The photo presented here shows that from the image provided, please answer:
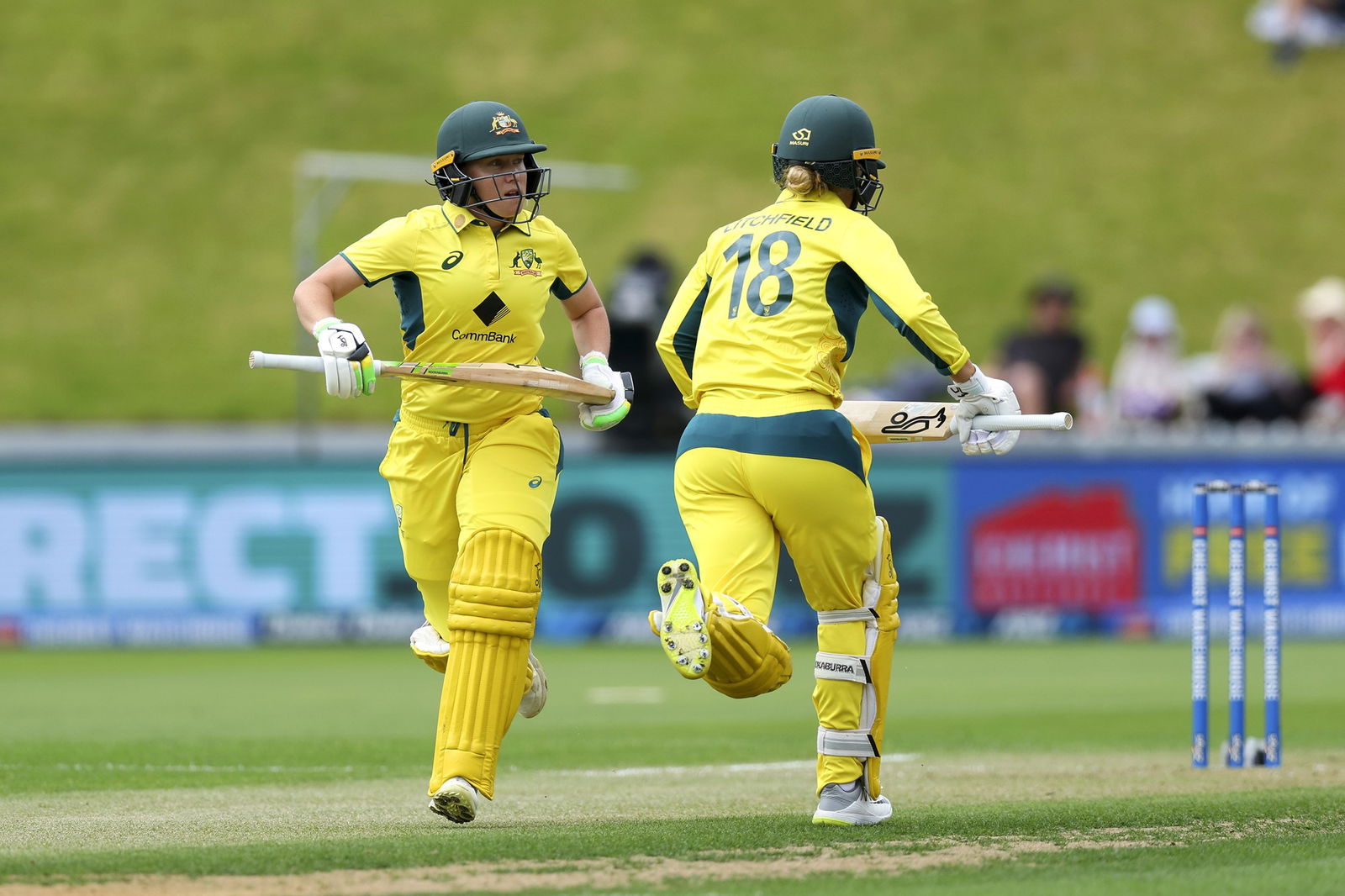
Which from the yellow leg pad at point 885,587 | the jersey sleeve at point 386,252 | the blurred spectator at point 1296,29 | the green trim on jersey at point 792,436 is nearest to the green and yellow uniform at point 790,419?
the green trim on jersey at point 792,436

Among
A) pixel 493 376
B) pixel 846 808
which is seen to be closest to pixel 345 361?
pixel 493 376

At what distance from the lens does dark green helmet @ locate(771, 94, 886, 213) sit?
6.46 m

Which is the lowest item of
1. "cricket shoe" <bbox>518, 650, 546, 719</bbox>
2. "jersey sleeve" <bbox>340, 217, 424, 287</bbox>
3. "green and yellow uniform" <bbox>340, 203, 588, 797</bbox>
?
"cricket shoe" <bbox>518, 650, 546, 719</bbox>

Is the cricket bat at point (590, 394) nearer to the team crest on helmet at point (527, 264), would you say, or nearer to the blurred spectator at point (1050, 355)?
the team crest on helmet at point (527, 264)

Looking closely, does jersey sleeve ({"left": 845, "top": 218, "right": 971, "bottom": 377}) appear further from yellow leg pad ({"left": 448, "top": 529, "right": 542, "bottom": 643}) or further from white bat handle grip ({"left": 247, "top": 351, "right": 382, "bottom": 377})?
white bat handle grip ({"left": 247, "top": 351, "right": 382, "bottom": 377})

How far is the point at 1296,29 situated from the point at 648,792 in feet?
104

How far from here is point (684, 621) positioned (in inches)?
229

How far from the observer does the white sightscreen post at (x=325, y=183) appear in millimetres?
21172

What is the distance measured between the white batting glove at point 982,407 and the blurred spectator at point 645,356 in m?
10.1

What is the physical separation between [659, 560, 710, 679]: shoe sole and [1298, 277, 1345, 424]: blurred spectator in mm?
12139

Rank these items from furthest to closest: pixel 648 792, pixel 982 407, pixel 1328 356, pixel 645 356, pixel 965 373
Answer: pixel 645 356, pixel 1328 356, pixel 648 792, pixel 982 407, pixel 965 373

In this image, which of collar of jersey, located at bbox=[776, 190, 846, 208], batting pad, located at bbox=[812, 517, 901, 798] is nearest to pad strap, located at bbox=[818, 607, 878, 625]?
batting pad, located at bbox=[812, 517, 901, 798]

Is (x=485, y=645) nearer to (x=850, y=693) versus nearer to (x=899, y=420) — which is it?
(x=850, y=693)

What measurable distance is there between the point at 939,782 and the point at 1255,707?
412cm
